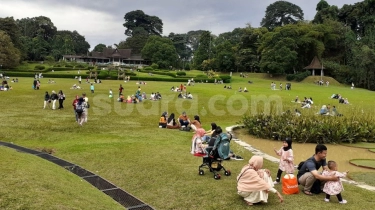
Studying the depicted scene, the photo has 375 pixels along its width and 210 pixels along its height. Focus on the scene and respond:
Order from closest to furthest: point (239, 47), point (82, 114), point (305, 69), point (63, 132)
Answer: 1. point (63, 132)
2. point (82, 114)
3. point (305, 69)
4. point (239, 47)

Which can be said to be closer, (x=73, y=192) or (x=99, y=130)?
(x=73, y=192)

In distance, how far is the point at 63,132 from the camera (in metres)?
15.2

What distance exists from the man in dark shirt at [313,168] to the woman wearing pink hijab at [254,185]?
984 mm

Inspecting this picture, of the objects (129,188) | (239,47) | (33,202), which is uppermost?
(239,47)

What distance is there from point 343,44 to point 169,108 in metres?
54.9

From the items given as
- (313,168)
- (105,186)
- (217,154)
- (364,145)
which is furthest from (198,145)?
(364,145)

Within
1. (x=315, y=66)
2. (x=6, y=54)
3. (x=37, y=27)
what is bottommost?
(x=315, y=66)

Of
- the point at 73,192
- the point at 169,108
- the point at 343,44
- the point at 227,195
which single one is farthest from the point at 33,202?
the point at 343,44

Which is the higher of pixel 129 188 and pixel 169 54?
pixel 169 54

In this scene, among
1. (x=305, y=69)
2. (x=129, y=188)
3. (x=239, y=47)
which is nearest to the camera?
(x=129, y=188)

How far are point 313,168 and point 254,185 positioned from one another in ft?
5.22

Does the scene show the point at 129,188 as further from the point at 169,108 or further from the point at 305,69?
the point at 305,69

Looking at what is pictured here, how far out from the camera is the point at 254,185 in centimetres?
691

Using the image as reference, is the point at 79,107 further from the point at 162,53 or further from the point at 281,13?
the point at 281,13
